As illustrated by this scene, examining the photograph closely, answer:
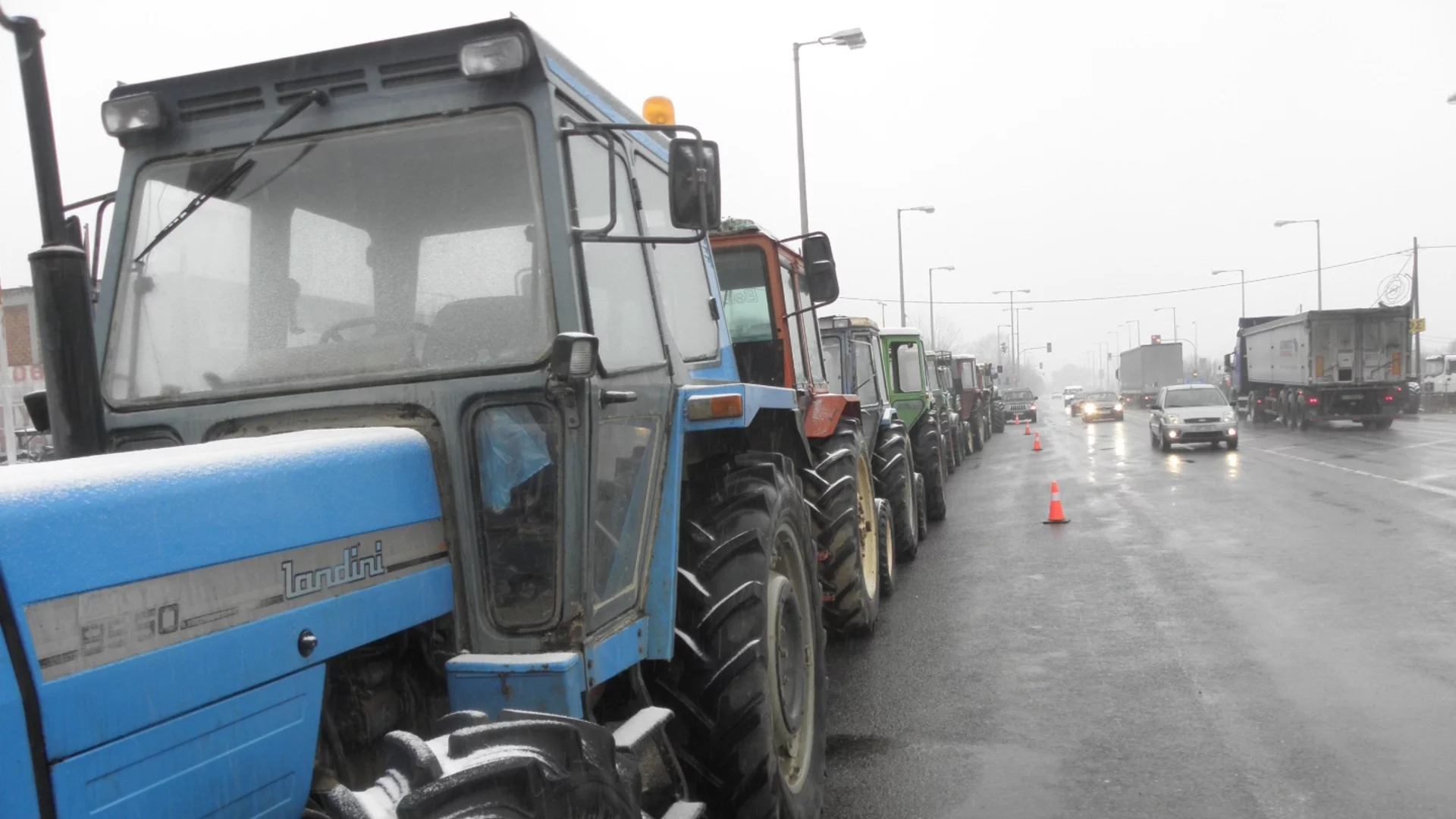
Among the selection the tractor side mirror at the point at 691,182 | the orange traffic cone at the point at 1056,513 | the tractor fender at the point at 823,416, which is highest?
the tractor side mirror at the point at 691,182

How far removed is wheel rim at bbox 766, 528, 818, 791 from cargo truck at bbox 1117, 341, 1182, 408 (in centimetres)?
5304

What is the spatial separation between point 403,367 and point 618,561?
2.68ft

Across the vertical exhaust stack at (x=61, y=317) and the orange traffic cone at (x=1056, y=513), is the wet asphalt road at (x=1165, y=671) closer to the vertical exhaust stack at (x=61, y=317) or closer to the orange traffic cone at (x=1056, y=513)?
the orange traffic cone at (x=1056, y=513)

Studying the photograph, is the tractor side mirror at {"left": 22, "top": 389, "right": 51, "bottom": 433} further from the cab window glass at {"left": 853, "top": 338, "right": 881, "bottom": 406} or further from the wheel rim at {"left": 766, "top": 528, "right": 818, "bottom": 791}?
the cab window glass at {"left": 853, "top": 338, "right": 881, "bottom": 406}

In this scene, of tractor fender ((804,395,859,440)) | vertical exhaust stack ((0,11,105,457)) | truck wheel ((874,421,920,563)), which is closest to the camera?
vertical exhaust stack ((0,11,105,457))

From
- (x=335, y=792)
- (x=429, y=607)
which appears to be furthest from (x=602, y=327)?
(x=335, y=792)

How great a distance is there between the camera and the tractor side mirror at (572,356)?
8.80ft

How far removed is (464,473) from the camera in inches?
110

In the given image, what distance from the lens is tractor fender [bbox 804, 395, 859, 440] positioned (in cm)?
689

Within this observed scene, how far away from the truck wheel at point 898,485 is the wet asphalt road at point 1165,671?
0.35m

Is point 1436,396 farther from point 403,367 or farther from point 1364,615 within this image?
point 403,367

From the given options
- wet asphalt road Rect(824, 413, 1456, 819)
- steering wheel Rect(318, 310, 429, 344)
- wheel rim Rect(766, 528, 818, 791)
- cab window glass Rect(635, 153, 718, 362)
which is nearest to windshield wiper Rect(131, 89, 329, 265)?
steering wheel Rect(318, 310, 429, 344)

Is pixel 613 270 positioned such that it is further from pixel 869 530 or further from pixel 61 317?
pixel 869 530

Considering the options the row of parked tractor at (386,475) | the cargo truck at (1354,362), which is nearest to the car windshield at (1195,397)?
the cargo truck at (1354,362)
